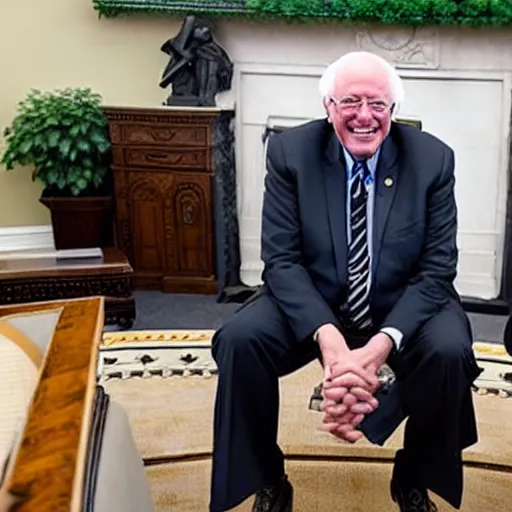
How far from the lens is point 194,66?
368 centimetres

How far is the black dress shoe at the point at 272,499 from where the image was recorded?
193cm

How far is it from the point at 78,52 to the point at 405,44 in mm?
1522

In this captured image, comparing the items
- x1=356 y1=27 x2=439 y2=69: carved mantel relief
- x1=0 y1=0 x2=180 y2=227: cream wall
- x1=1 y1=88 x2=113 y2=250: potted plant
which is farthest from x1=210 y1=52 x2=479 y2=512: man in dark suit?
x1=0 y1=0 x2=180 y2=227: cream wall

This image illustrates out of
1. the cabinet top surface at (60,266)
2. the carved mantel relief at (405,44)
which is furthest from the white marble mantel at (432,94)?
the cabinet top surface at (60,266)

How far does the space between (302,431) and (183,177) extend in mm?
1617

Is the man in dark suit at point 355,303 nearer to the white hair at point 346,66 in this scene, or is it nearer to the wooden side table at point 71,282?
the white hair at point 346,66

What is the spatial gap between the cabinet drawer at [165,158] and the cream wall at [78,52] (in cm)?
31

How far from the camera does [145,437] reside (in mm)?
2455

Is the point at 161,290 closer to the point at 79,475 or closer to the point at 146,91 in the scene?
the point at 146,91

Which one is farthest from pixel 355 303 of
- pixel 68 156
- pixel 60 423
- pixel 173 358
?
pixel 68 156

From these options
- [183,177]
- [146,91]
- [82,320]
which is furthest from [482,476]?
[146,91]

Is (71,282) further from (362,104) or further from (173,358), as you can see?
(362,104)

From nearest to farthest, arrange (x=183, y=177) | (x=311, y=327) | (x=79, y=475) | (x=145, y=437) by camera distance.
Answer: (x=79, y=475), (x=311, y=327), (x=145, y=437), (x=183, y=177)

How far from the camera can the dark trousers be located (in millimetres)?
1802
